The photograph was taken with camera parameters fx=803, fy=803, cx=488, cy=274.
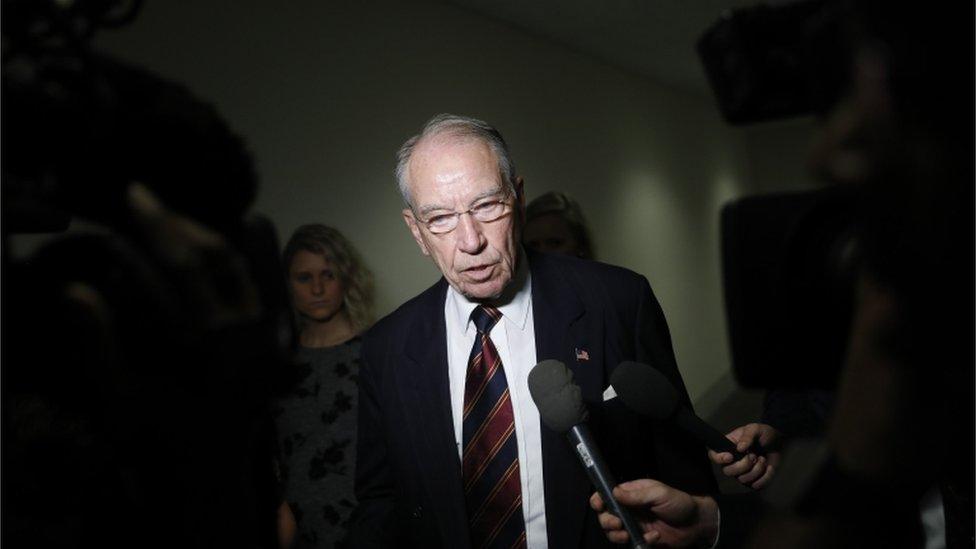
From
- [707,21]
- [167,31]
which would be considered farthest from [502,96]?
[167,31]

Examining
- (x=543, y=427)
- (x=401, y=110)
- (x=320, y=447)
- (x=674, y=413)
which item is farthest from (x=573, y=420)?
(x=401, y=110)

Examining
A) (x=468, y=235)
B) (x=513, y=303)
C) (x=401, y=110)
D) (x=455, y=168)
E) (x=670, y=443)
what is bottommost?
(x=670, y=443)

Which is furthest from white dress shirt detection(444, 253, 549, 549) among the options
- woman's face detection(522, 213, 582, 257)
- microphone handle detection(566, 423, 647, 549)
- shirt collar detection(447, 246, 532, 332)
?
woman's face detection(522, 213, 582, 257)

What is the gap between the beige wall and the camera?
2.38 meters

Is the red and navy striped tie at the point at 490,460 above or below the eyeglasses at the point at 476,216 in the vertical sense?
below

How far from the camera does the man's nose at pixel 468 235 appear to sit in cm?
127

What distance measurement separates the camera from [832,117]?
15.0 inches

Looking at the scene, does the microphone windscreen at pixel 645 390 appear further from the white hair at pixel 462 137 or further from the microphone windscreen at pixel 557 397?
the white hair at pixel 462 137

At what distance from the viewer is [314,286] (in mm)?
2234

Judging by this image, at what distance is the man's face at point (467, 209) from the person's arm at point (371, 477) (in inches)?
11.3

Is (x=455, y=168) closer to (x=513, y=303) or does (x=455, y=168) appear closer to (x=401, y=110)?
(x=513, y=303)

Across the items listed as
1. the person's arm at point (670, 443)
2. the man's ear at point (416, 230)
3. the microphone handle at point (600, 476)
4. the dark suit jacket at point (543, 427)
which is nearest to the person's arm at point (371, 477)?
the dark suit jacket at point (543, 427)

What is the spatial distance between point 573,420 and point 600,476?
104 millimetres

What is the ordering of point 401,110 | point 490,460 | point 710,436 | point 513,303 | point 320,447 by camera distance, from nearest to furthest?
point 710,436 → point 490,460 → point 513,303 → point 320,447 → point 401,110
